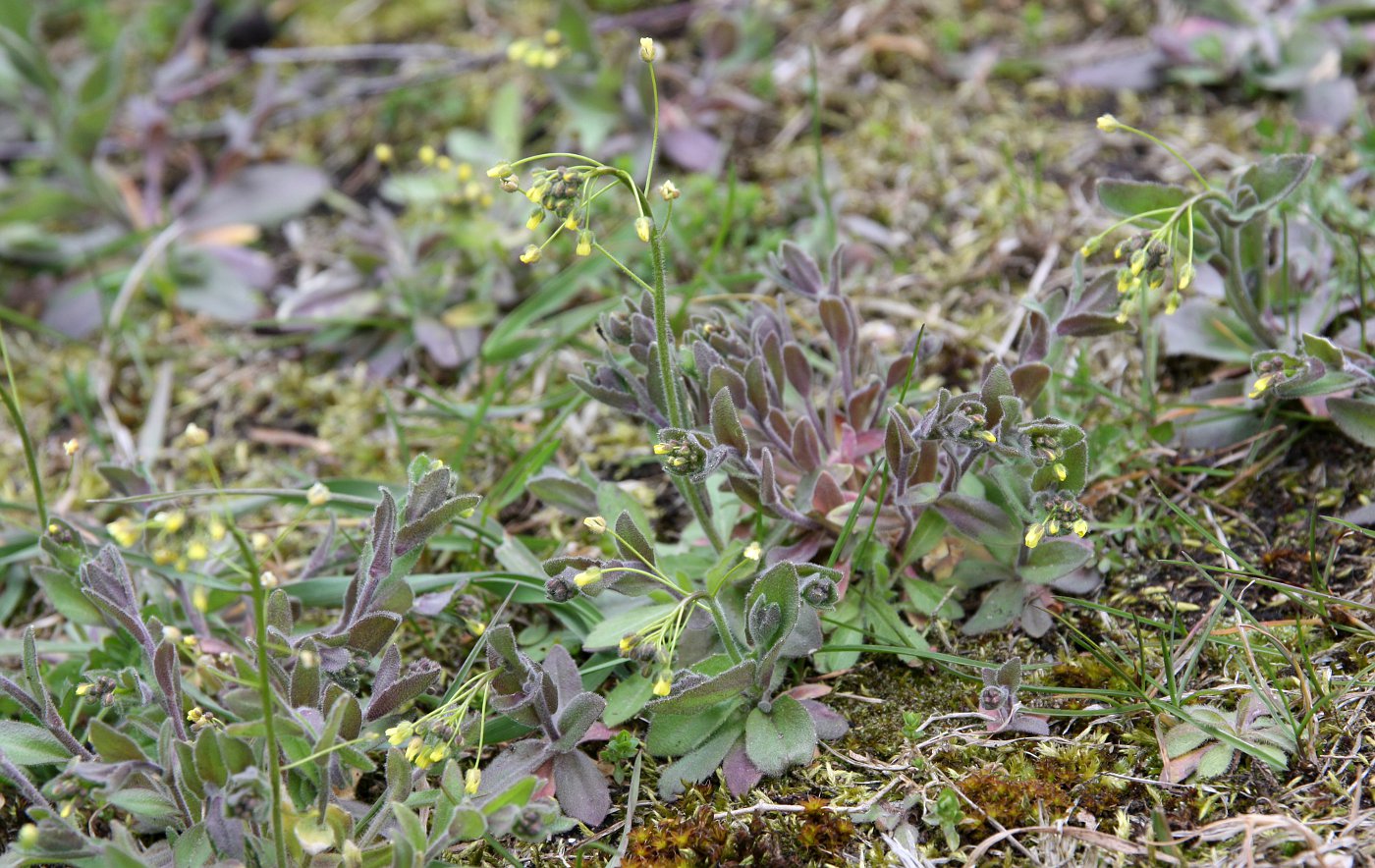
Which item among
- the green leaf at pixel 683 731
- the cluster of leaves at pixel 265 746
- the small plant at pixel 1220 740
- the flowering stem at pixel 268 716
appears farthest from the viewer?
the green leaf at pixel 683 731

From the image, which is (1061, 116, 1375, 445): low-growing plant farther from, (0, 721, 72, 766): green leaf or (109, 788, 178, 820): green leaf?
(0, 721, 72, 766): green leaf

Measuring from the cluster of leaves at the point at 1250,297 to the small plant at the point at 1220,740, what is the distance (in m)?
0.72

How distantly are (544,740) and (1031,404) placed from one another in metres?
1.41

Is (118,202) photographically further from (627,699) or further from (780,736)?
(780,736)

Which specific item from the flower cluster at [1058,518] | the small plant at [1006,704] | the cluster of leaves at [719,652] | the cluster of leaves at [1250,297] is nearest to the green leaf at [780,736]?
the cluster of leaves at [719,652]

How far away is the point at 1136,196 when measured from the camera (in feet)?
8.96

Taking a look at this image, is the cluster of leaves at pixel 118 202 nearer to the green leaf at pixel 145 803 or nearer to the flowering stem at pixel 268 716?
the green leaf at pixel 145 803

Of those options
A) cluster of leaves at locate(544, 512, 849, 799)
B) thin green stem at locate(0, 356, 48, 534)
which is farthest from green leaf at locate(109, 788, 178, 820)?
cluster of leaves at locate(544, 512, 849, 799)

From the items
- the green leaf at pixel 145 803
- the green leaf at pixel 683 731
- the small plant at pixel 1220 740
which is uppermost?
the green leaf at pixel 145 803

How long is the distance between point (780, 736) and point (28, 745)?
1570 mm

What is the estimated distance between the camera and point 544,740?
2391 millimetres

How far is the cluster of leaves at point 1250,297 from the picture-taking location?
98.2 inches

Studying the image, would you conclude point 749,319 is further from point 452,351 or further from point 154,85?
point 154,85

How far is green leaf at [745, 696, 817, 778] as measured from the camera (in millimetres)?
2289
